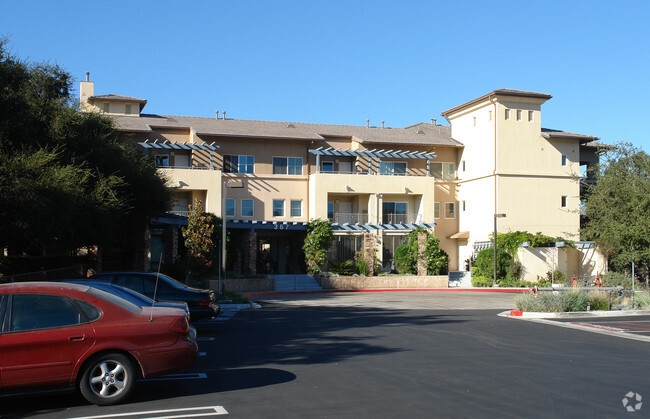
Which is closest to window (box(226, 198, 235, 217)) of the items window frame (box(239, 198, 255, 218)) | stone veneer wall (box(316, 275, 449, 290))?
window frame (box(239, 198, 255, 218))

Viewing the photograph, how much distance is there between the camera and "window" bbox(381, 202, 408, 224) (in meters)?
44.8

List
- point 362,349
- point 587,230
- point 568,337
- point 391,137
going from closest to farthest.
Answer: point 362,349 → point 568,337 → point 587,230 → point 391,137

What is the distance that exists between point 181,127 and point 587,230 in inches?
1120

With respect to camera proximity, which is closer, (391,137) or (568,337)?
(568,337)

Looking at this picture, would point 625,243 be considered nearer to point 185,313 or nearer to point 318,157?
point 318,157

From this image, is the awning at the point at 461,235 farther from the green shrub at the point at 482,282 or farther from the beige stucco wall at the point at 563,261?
the green shrub at the point at 482,282

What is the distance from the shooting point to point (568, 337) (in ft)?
51.7

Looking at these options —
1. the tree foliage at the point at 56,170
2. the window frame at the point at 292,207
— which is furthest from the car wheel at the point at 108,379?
the window frame at the point at 292,207

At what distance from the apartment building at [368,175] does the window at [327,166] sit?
0.08m

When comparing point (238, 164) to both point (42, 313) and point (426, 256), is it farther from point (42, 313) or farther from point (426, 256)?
point (42, 313)

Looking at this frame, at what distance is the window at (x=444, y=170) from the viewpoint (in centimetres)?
4853

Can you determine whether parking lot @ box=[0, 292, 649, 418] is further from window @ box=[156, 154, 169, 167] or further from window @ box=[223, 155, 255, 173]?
window @ box=[223, 155, 255, 173]

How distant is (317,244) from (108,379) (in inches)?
1265

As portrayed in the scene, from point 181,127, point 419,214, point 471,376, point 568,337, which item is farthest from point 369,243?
point 471,376
